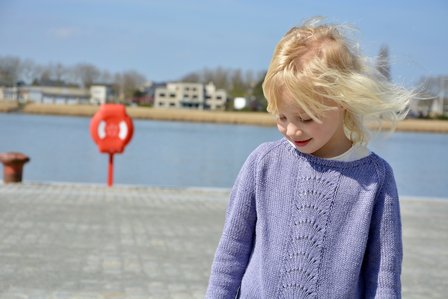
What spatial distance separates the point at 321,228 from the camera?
7.78 feet

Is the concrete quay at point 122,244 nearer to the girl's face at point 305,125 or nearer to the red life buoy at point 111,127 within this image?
the red life buoy at point 111,127

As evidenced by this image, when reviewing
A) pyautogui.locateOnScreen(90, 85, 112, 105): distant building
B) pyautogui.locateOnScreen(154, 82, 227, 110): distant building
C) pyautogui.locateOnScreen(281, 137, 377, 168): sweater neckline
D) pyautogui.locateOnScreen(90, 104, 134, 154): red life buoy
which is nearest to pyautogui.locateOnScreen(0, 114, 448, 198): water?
pyautogui.locateOnScreen(90, 104, 134, 154): red life buoy

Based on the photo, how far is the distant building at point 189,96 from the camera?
130500 mm

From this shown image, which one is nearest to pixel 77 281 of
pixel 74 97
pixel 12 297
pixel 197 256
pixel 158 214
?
pixel 12 297

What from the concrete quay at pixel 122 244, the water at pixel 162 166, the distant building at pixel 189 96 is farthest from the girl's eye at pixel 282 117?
the distant building at pixel 189 96

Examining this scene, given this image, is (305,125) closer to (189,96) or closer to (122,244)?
(122,244)

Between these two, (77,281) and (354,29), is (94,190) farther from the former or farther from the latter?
(354,29)

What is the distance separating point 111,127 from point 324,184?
11630 millimetres

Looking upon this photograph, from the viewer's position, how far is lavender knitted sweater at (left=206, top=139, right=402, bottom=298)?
7.73 feet

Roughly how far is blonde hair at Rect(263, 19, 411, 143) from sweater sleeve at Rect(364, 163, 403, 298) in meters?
0.18

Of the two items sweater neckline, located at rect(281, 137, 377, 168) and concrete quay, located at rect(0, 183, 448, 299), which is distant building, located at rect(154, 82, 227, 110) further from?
sweater neckline, located at rect(281, 137, 377, 168)

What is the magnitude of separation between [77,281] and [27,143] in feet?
106

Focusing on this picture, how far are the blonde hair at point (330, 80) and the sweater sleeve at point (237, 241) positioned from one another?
9.0 inches

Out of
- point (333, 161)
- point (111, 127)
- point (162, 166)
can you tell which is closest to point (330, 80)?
point (333, 161)
